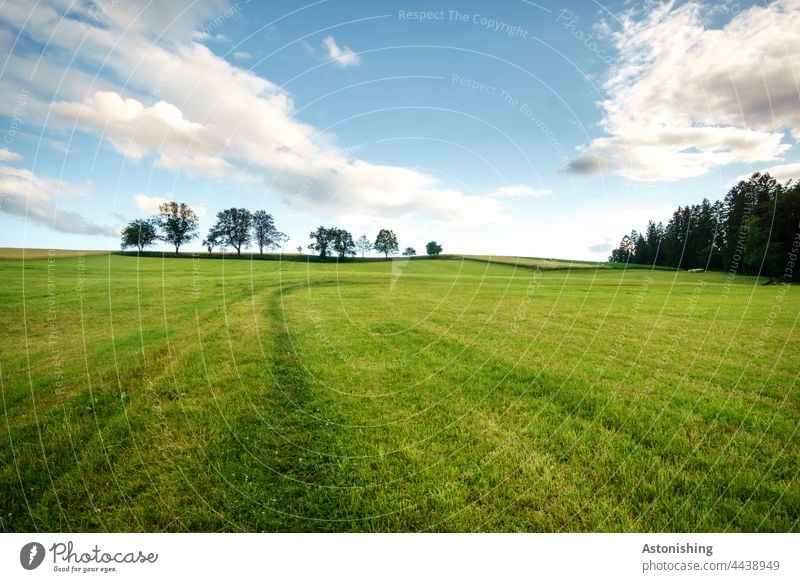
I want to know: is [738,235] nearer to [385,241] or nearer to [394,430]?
[385,241]

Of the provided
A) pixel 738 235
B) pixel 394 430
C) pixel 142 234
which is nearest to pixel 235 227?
pixel 142 234

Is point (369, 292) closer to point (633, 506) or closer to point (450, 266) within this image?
point (633, 506)

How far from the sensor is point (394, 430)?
256 inches

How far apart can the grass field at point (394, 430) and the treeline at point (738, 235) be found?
2125cm
